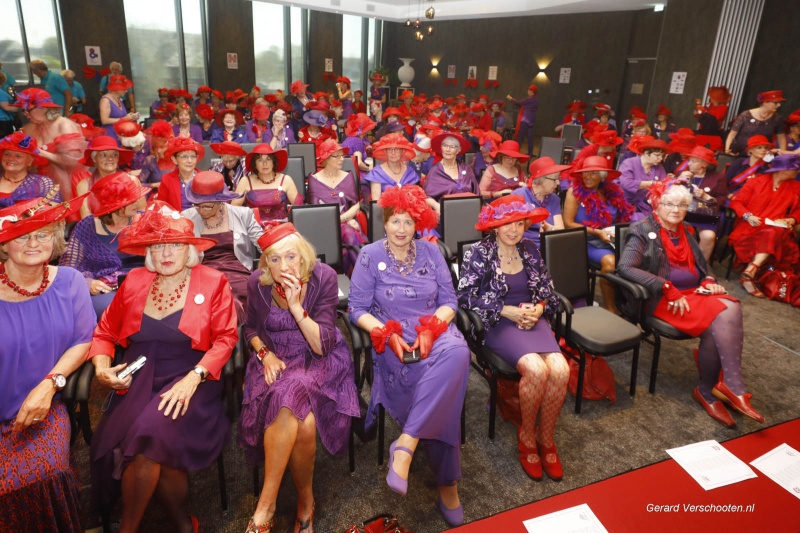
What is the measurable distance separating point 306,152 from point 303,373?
441 centimetres

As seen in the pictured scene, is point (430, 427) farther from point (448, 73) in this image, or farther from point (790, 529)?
point (448, 73)

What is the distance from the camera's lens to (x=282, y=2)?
12.7m

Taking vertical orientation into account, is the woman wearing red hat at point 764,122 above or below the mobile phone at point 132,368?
above

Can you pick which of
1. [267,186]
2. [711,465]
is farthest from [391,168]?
[711,465]

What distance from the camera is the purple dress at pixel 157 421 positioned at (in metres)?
2.06

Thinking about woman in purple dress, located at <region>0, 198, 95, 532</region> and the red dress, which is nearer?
woman in purple dress, located at <region>0, 198, 95, 532</region>

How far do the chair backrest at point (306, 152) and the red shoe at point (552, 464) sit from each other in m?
4.67

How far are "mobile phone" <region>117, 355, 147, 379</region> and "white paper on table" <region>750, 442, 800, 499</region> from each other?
2.66m

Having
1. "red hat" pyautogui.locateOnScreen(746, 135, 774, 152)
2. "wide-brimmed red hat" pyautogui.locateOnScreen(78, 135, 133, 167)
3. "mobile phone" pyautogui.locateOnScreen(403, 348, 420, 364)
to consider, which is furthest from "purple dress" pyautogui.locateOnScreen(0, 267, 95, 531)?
"red hat" pyautogui.locateOnScreen(746, 135, 774, 152)

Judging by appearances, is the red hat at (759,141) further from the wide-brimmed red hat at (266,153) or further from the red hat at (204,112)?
the red hat at (204,112)

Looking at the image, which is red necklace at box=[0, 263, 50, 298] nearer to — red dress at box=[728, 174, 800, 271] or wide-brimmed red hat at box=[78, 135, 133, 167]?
wide-brimmed red hat at box=[78, 135, 133, 167]

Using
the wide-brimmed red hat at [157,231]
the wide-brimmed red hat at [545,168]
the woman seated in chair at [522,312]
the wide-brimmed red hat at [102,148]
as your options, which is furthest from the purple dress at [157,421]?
the wide-brimmed red hat at [545,168]

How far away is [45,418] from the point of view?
2.07 m

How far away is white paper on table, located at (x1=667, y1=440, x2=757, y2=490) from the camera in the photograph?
6.42ft
